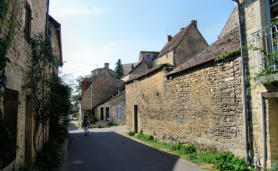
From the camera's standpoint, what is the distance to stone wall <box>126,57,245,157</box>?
7.48 meters

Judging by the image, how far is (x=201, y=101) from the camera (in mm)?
9227

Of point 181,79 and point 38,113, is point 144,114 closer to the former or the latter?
point 181,79

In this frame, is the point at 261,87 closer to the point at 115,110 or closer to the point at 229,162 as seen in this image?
the point at 229,162

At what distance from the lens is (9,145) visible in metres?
4.16

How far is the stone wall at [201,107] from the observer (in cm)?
748

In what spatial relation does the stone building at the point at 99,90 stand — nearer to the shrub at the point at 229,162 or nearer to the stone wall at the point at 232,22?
the stone wall at the point at 232,22

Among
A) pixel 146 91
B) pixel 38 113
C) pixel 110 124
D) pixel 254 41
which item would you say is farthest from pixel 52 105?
pixel 110 124

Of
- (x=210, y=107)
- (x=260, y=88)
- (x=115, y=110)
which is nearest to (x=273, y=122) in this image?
(x=260, y=88)

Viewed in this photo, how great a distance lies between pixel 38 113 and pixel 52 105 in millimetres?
548

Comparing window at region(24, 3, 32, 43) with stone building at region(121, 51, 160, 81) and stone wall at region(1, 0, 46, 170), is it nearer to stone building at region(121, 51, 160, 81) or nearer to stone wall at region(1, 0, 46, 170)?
stone wall at region(1, 0, 46, 170)

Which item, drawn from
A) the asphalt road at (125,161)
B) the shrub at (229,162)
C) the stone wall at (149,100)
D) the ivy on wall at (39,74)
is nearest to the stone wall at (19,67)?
the ivy on wall at (39,74)

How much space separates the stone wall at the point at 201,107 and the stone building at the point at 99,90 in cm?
1860

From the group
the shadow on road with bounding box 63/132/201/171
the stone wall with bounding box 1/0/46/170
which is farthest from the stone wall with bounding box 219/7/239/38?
the stone wall with bounding box 1/0/46/170

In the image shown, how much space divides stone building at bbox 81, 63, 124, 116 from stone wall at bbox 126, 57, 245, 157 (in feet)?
61.0
